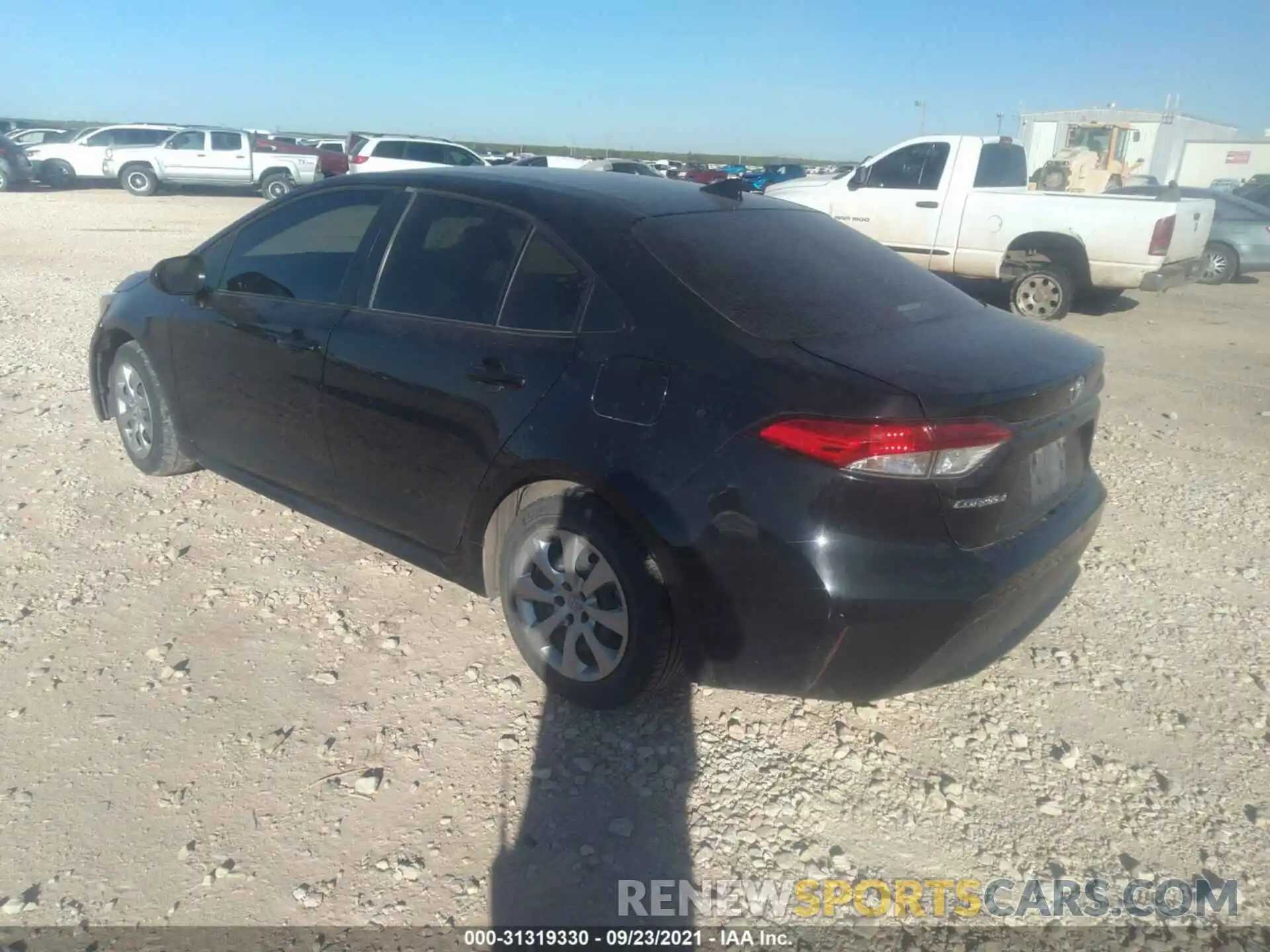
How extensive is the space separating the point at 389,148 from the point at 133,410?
56.5 feet

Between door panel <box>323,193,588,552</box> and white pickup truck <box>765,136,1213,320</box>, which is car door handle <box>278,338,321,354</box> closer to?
door panel <box>323,193,588,552</box>

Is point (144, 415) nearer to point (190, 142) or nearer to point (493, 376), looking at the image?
point (493, 376)

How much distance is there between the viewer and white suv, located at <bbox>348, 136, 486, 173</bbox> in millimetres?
20031

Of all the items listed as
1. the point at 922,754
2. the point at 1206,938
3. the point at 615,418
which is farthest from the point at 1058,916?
the point at 615,418

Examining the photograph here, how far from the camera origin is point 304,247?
391 centimetres

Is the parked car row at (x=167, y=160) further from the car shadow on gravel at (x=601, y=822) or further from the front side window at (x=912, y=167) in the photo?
the car shadow on gravel at (x=601, y=822)

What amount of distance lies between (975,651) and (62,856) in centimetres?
257

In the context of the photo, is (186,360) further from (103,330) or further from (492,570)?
Result: (492,570)

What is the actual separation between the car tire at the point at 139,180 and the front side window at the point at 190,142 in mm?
978

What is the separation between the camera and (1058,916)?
2369 mm

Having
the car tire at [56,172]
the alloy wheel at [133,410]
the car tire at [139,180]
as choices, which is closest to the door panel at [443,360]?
the alloy wheel at [133,410]

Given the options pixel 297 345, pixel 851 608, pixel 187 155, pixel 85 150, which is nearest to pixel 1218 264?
pixel 851 608

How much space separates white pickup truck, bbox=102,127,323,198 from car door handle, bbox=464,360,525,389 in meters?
23.7

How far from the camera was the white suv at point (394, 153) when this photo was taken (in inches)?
789
